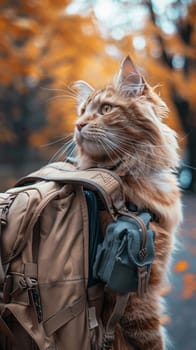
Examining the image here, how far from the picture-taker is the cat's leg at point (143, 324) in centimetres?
139

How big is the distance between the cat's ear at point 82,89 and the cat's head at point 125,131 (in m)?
0.12

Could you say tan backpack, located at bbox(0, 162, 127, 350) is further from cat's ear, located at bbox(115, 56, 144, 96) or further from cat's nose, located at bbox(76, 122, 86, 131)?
cat's ear, located at bbox(115, 56, 144, 96)

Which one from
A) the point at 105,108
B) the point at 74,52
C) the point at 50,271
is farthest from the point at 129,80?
the point at 74,52

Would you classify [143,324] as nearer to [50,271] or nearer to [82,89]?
[50,271]

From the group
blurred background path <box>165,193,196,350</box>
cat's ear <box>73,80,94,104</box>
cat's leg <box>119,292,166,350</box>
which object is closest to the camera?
cat's leg <box>119,292,166,350</box>

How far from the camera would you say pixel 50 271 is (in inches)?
48.4

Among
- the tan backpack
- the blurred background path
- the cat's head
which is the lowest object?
the blurred background path

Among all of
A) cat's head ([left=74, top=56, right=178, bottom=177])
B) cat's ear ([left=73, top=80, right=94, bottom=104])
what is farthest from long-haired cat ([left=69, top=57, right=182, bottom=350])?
cat's ear ([left=73, top=80, right=94, bottom=104])

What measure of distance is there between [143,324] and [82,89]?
0.88 meters

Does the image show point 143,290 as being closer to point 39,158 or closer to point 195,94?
point 195,94

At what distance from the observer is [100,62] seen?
4.18 meters

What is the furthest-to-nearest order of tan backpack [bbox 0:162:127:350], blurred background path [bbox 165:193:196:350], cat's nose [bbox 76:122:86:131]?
1. blurred background path [bbox 165:193:196:350]
2. cat's nose [bbox 76:122:86:131]
3. tan backpack [bbox 0:162:127:350]

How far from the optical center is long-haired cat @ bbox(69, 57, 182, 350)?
142 centimetres

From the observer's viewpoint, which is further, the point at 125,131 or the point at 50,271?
the point at 125,131
